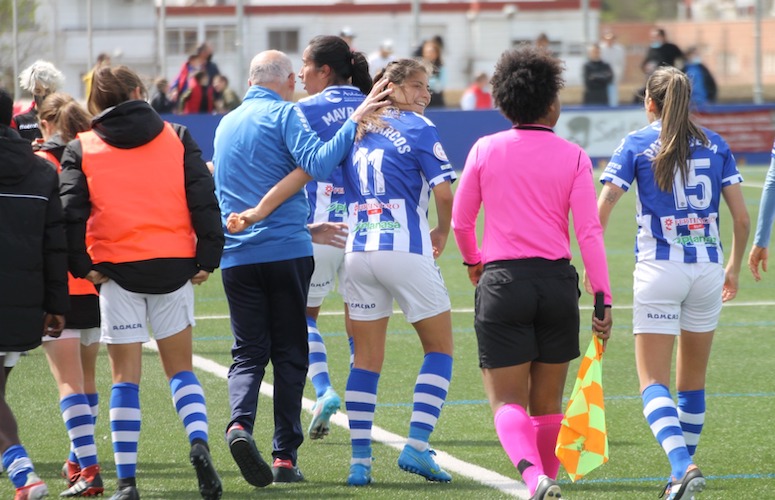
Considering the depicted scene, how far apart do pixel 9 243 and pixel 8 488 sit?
4.29 feet

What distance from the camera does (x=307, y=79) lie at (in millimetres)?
6879

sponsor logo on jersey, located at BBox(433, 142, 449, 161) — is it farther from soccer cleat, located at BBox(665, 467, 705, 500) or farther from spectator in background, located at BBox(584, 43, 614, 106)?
spectator in background, located at BBox(584, 43, 614, 106)

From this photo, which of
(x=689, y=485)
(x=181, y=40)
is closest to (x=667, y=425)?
(x=689, y=485)

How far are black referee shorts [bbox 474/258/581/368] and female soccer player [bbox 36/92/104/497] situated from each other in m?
1.84

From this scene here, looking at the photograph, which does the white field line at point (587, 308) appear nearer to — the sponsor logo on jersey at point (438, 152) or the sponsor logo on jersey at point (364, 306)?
the sponsor logo on jersey at point (364, 306)

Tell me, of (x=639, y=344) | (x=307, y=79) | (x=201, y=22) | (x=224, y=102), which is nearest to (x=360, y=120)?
(x=307, y=79)

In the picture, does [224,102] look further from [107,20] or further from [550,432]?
[107,20]

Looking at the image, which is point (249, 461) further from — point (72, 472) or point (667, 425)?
point (667, 425)

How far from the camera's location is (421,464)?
6000 mm

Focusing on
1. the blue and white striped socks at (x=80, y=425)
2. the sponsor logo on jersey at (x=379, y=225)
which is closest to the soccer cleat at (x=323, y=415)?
the sponsor logo on jersey at (x=379, y=225)

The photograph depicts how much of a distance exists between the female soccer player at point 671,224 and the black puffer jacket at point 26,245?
2.32m

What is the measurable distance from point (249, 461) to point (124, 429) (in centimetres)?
55

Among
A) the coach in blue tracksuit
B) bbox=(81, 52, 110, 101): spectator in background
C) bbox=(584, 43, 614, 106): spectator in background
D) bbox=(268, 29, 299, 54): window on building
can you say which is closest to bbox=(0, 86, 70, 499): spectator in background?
bbox=(81, 52, 110, 101): spectator in background

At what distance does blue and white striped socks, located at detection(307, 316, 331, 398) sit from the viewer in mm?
7242
